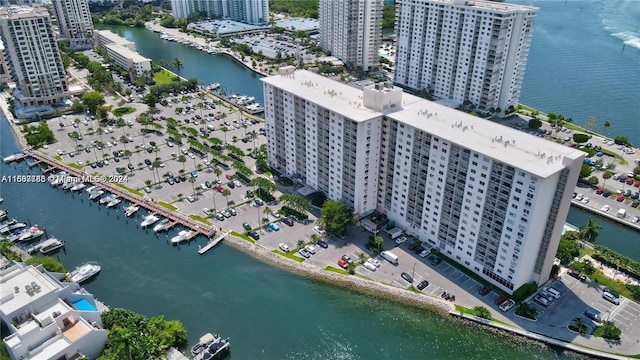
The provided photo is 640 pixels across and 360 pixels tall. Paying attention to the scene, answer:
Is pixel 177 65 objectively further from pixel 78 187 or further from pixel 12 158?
pixel 78 187

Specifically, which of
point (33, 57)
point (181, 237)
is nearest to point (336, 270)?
point (181, 237)

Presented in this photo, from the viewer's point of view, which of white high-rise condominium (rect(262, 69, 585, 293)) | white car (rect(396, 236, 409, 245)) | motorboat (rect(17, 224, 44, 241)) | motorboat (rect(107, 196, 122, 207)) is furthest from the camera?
motorboat (rect(107, 196, 122, 207))

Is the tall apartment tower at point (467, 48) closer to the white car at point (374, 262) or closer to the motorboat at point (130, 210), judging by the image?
the white car at point (374, 262)

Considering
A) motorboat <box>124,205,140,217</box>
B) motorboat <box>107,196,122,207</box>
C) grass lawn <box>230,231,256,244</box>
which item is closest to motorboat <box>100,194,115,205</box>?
motorboat <box>107,196,122,207</box>

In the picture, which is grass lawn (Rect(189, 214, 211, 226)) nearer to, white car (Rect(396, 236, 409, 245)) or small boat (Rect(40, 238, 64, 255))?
small boat (Rect(40, 238, 64, 255))

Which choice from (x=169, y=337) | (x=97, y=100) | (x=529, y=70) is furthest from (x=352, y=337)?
(x=529, y=70)

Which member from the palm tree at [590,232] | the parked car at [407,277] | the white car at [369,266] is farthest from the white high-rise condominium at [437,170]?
the palm tree at [590,232]
